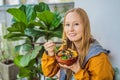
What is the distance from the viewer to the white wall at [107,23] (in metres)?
1.20

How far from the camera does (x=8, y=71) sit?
6.86 ft

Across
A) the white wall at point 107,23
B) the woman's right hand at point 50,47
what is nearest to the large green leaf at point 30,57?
the woman's right hand at point 50,47

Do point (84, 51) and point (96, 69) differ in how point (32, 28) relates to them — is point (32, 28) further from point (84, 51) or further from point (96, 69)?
point (96, 69)

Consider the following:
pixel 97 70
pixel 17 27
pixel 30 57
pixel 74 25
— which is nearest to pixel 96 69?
pixel 97 70

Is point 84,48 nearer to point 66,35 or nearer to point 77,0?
point 66,35


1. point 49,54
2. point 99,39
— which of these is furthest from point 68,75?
point 99,39

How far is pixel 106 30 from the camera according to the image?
4.12ft

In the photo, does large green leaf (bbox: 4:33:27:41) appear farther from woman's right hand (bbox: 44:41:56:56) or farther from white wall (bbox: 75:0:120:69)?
white wall (bbox: 75:0:120:69)

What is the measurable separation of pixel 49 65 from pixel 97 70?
1.03 ft

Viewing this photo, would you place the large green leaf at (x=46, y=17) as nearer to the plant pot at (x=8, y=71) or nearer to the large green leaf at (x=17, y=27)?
the large green leaf at (x=17, y=27)

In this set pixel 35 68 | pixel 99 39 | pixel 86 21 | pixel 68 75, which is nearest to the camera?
pixel 86 21

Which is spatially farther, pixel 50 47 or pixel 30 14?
pixel 30 14

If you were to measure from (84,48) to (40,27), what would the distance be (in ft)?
1.33

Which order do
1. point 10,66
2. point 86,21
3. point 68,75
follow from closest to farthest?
1. point 86,21
2. point 68,75
3. point 10,66
